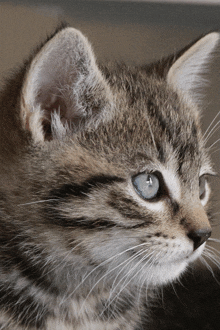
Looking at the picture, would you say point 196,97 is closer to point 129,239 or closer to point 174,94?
point 174,94

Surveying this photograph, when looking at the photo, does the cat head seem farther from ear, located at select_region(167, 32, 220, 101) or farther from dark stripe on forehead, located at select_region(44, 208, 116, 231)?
ear, located at select_region(167, 32, 220, 101)

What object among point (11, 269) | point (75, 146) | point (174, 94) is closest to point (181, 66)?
point (174, 94)

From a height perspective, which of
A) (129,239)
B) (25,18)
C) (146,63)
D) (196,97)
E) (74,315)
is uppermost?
(25,18)

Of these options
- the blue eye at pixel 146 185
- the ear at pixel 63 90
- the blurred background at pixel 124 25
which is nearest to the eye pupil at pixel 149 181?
the blue eye at pixel 146 185

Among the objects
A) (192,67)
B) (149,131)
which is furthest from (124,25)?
(149,131)

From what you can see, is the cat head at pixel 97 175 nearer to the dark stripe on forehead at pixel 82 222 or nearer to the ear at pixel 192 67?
the dark stripe on forehead at pixel 82 222

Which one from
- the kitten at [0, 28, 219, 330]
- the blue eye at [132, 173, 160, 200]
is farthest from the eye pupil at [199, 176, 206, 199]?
the blue eye at [132, 173, 160, 200]

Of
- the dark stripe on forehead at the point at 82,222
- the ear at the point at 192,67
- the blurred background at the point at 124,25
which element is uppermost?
the blurred background at the point at 124,25

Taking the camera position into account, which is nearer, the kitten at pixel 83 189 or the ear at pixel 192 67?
the kitten at pixel 83 189
